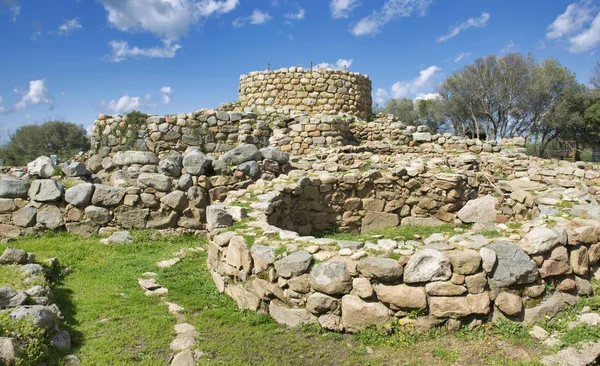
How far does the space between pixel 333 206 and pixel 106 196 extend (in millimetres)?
4781

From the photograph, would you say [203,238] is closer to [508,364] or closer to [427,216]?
[427,216]

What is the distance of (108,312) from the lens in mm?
5207

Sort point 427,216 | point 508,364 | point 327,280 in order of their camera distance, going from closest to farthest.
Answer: point 508,364 → point 327,280 → point 427,216

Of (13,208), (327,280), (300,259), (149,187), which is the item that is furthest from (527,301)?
(13,208)

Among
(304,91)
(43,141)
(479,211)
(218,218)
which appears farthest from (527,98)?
(43,141)

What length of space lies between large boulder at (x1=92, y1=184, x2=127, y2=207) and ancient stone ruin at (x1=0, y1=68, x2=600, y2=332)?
2 cm

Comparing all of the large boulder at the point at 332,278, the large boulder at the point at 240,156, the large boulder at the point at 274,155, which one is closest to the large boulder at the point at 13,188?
the large boulder at the point at 240,156

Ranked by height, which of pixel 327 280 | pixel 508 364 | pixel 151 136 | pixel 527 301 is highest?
pixel 151 136

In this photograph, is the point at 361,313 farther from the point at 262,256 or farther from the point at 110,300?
the point at 110,300

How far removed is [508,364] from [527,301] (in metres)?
1.00

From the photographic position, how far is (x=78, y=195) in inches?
322

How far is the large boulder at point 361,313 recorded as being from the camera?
455 centimetres

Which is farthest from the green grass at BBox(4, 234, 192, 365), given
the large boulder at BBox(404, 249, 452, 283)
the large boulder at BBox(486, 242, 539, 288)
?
the large boulder at BBox(486, 242, 539, 288)

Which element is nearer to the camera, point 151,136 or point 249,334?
point 249,334
